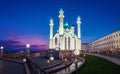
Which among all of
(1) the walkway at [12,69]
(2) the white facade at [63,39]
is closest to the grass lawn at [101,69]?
(1) the walkway at [12,69]

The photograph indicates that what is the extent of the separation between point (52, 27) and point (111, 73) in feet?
471

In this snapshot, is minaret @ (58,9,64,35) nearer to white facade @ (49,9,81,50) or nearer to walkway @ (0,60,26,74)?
white facade @ (49,9,81,50)

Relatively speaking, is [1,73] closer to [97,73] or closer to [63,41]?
[97,73]

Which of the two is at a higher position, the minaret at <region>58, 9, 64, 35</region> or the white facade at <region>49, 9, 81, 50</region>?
the minaret at <region>58, 9, 64, 35</region>

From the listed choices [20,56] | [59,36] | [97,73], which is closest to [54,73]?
[97,73]

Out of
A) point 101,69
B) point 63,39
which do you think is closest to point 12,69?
point 101,69

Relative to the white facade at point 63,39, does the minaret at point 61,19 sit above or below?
above

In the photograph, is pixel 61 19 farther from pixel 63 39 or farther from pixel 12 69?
pixel 12 69

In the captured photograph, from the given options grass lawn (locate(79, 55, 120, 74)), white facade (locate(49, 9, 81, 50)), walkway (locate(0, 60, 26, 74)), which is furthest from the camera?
white facade (locate(49, 9, 81, 50))

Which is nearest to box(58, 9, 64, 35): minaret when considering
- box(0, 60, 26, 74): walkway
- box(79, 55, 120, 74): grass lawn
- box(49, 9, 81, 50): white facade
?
box(49, 9, 81, 50): white facade

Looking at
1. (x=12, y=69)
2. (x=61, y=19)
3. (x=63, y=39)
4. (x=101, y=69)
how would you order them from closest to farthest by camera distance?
(x=12, y=69) < (x=101, y=69) < (x=63, y=39) < (x=61, y=19)

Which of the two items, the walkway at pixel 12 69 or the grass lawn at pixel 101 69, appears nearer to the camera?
the walkway at pixel 12 69

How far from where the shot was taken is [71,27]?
179 m

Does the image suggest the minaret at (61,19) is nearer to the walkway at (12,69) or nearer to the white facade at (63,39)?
the white facade at (63,39)
